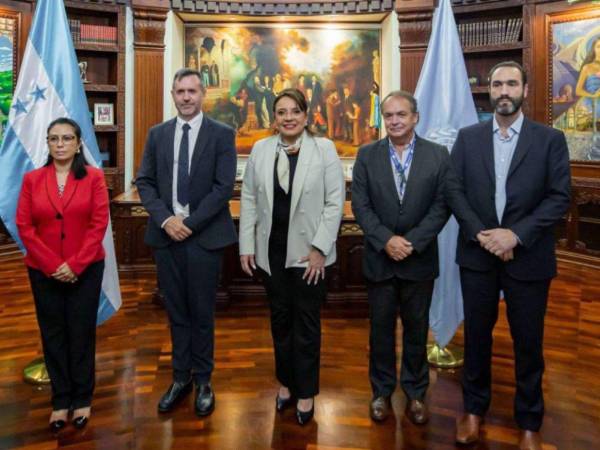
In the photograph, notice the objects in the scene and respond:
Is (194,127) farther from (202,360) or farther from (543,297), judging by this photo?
(543,297)

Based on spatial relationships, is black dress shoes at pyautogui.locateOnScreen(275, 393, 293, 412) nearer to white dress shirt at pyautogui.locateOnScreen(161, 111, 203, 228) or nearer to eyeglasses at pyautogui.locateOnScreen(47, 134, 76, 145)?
white dress shirt at pyautogui.locateOnScreen(161, 111, 203, 228)

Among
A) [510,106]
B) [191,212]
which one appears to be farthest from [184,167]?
[510,106]

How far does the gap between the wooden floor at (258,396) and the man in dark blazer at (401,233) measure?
0.86ft

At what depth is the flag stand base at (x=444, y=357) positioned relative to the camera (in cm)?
362

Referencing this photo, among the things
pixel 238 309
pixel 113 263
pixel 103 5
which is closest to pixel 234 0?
pixel 103 5

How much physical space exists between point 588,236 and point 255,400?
523 centimetres

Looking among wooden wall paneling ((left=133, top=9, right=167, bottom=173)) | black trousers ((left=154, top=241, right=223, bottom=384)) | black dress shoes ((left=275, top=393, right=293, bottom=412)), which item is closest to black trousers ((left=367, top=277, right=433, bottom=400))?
black dress shoes ((left=275, top=393, right=293, bottom=412))

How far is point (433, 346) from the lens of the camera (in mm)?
3814

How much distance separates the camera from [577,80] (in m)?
6.82

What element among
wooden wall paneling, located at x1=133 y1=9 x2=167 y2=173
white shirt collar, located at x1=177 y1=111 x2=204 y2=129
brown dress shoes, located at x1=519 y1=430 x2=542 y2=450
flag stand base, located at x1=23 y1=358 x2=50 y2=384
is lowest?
brown dress shoes, located at x1=519 y1=430 x2=542 y2=450

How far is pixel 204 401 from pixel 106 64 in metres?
6.07

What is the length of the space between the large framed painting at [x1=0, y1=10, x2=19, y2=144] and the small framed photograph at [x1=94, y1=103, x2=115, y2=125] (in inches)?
40.2

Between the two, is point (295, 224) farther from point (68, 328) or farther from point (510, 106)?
point (68, 328)

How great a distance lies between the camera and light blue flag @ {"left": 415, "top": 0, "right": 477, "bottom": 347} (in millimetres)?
3580
